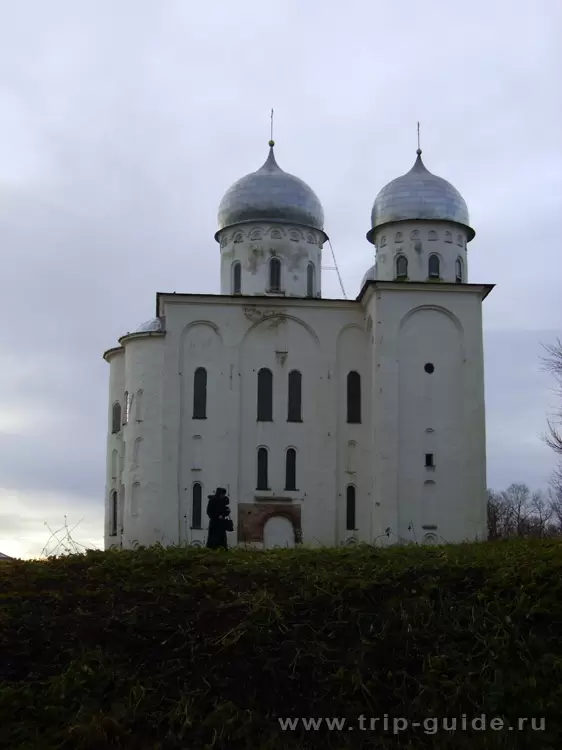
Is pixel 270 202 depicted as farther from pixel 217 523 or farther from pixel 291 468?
pixel 217 523

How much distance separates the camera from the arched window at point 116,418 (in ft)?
110

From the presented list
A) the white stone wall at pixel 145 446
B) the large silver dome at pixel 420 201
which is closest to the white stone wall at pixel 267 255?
the large silver dome at pixel 420 201

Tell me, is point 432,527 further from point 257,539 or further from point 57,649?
point 57,649

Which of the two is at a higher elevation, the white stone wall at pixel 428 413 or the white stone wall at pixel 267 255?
the white stone wall at pixel 267 255

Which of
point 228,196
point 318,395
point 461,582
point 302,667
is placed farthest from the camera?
point 228,196

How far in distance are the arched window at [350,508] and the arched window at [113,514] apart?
765 cm

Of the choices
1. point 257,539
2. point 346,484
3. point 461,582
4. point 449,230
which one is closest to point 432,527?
point 346,484

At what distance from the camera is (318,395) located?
31.4m

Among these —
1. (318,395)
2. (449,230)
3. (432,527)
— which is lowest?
(432,527)

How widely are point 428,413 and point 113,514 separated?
10.8 metres

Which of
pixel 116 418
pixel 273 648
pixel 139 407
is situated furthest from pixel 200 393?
pixel 273 648

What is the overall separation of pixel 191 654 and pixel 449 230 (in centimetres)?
2378

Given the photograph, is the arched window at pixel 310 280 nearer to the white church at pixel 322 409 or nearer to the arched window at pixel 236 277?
the arched window at pixel 236 277

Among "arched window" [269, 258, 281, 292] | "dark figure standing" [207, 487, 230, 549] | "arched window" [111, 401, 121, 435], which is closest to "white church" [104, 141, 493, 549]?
"arched window" [111, 401, 121, 435]
